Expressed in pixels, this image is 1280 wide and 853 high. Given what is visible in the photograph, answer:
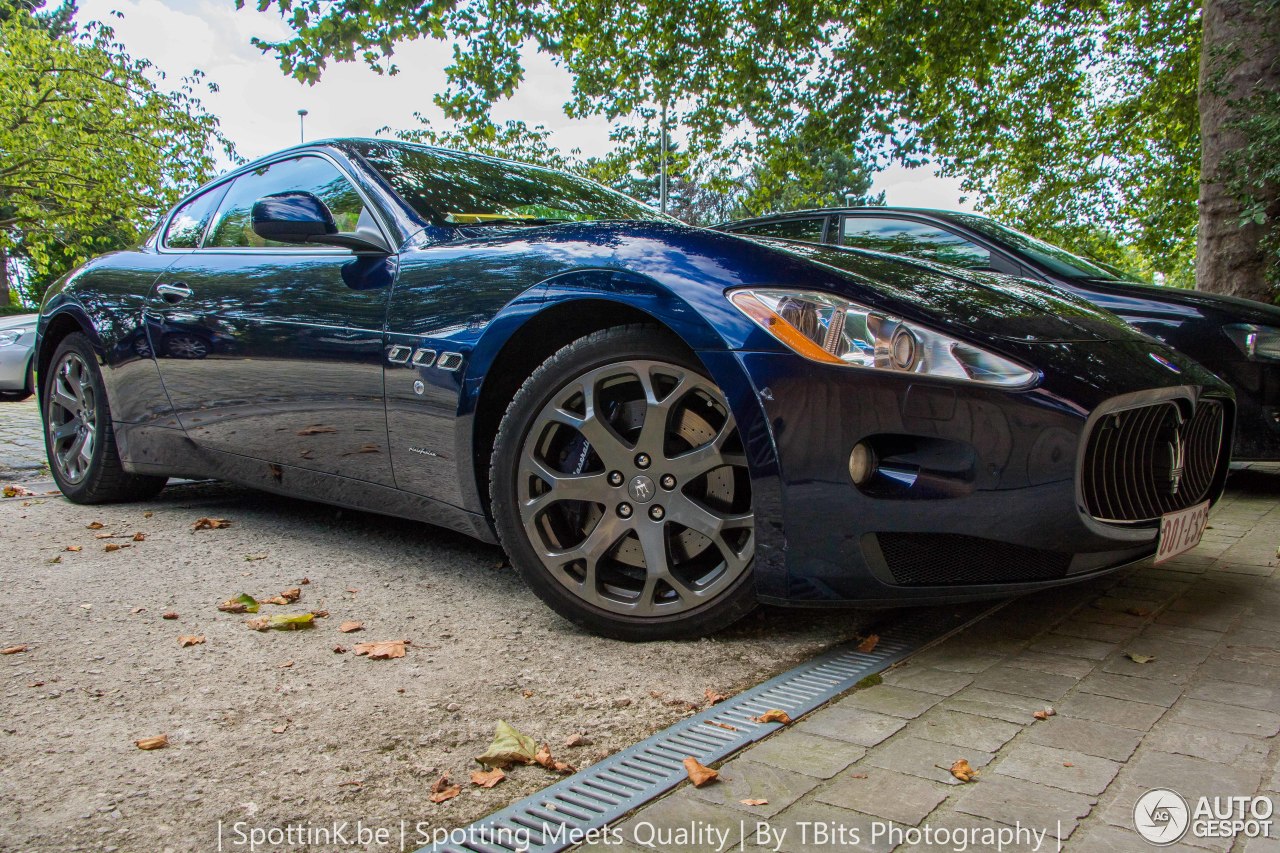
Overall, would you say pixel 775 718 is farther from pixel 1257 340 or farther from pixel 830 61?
pixel 830 61

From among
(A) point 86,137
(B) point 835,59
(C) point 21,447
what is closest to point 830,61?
(B) point 835,59

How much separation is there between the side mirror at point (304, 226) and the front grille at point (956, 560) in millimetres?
1865

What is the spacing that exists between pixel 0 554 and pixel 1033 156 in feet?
63.7

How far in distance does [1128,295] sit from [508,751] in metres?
4.25

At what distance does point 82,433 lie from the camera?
4.75 metres

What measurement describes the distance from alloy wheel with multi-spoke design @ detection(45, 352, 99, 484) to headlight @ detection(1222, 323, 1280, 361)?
5.27 meters

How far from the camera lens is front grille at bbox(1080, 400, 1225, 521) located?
2395 mm

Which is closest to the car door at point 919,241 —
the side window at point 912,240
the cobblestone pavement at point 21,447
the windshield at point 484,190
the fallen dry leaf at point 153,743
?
the side window at point 912,240

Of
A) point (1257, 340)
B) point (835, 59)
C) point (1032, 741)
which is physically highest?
point (835, 59)

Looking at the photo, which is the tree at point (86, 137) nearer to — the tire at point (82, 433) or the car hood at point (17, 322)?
the car hood at point (17, 322)

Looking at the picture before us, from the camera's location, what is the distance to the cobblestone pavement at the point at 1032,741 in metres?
1.69

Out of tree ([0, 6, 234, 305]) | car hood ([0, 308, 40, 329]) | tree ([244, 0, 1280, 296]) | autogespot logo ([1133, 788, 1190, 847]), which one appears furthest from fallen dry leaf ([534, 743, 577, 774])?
tree ([0, 6, 234, 305])

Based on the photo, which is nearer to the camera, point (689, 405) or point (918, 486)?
point (918, 486)

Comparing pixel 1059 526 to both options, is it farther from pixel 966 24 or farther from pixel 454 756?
pixel 966 24
